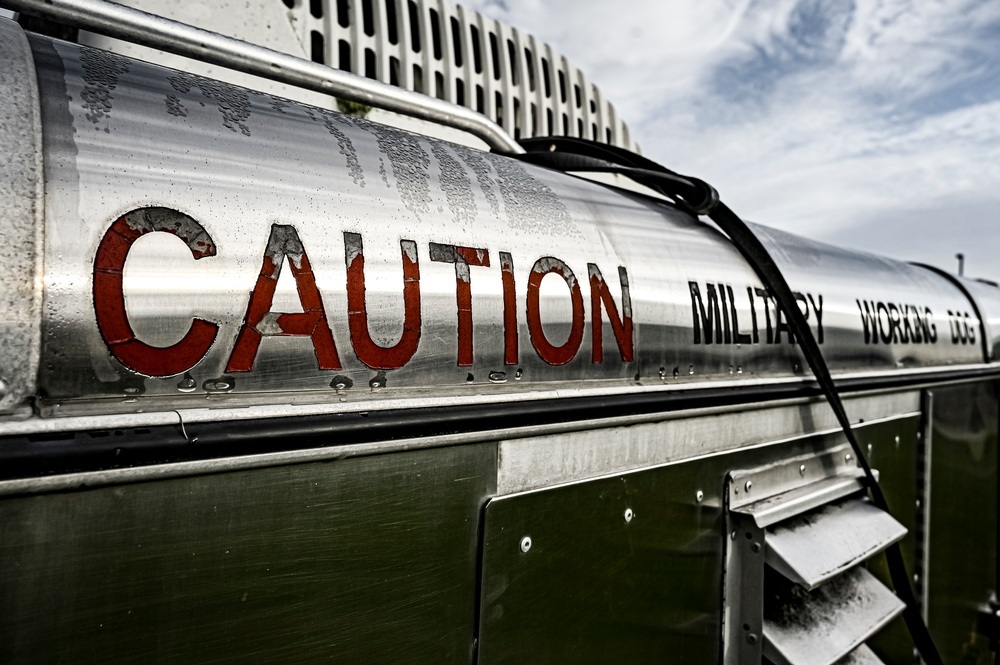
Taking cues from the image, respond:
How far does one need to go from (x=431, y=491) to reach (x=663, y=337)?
0.59 metres

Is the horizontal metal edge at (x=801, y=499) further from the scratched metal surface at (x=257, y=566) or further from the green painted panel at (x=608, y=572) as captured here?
the scratched metal surface at (x=257, y=566)

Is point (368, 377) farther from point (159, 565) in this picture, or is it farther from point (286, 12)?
point (286, 12)

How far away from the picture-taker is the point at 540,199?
1.28 m

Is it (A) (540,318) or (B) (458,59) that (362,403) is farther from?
(B) (458,59)

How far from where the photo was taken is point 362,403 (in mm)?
918

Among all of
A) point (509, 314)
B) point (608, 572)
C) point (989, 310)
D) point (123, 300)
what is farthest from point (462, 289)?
point (989, 310)

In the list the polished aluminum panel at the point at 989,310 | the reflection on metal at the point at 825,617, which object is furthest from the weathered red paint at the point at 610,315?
the polished aluminum panel at the point at 989,310

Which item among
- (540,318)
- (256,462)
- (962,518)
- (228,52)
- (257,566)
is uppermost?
(228,52)

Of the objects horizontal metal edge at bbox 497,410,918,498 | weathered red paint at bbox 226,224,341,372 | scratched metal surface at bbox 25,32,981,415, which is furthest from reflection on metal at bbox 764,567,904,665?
weathered red paint at bbox 226,224,341,372

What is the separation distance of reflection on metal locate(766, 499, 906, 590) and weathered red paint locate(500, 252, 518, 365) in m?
0.81

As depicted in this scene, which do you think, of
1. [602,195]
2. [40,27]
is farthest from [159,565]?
[40,27]

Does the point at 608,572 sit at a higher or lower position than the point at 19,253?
lower

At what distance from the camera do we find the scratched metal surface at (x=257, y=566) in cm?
69

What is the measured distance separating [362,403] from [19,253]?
15.5 inches
